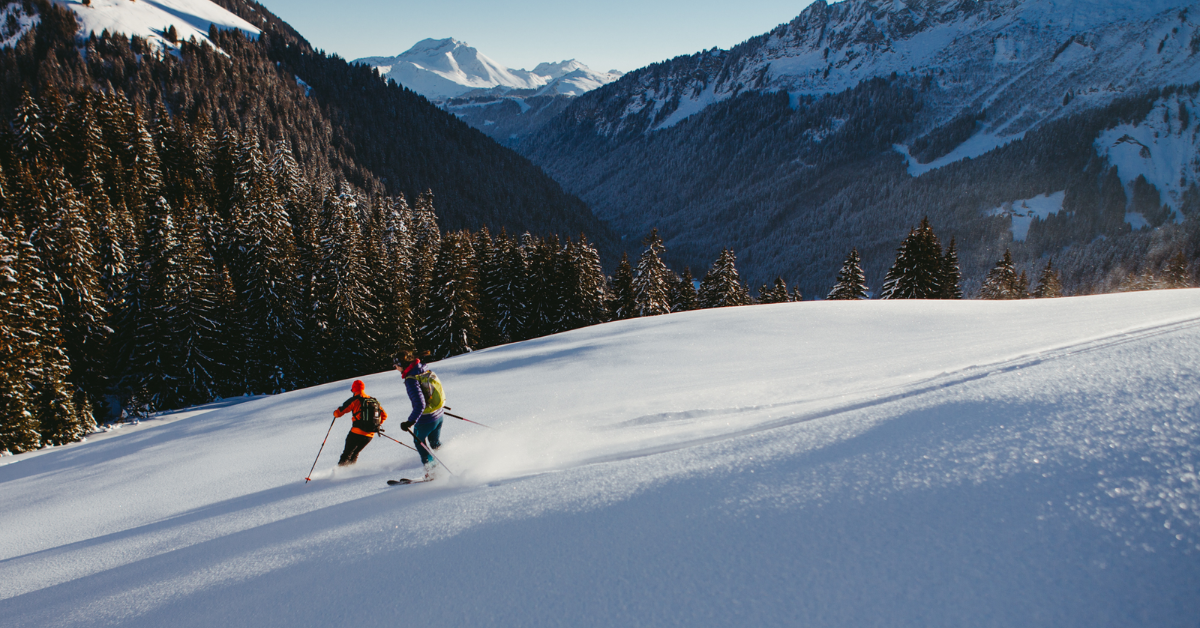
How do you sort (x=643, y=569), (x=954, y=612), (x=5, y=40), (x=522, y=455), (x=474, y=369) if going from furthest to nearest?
(x=5, y=40) → (x=474, y=369) → (x=522, y=455) → (x=643, y=569) → (x=954, y=612)

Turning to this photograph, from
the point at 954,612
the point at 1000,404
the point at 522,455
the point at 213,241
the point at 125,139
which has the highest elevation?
the point at 125,139

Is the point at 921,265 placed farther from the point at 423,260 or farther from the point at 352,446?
the point at 352,446

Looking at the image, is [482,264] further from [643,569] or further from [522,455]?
[643,569]

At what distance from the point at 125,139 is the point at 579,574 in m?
65.8

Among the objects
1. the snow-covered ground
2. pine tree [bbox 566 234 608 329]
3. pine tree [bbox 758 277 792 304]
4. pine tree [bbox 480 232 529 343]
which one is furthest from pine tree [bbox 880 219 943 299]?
the snow-covered ground

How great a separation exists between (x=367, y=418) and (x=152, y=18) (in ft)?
505

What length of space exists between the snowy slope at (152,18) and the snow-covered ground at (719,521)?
134655mm

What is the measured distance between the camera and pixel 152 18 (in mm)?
110062

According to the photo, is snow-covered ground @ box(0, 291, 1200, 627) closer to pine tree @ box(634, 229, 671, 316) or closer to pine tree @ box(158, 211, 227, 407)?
Result: pine tree @ box(158, 211, 227, 407)

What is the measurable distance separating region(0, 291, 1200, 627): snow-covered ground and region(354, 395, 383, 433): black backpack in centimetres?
68

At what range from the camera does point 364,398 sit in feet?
28.0

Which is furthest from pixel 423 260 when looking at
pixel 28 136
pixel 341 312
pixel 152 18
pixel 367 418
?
pixel 152 18

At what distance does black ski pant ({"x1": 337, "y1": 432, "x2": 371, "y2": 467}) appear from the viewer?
838 centimetres

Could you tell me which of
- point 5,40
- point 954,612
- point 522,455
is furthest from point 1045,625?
point 5,40
